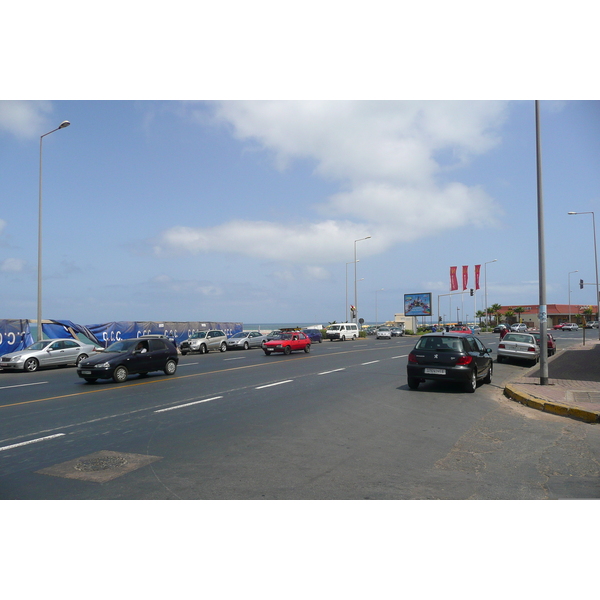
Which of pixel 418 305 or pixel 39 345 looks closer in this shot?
pixel 39 345

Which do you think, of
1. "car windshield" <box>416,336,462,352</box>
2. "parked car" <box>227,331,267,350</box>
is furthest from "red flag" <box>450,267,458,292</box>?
"car windshield" <box>416,336,462,352</box>

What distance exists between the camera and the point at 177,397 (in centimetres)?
1256

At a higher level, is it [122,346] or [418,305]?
[418,305]

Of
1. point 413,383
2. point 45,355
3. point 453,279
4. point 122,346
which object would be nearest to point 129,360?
point 122,346

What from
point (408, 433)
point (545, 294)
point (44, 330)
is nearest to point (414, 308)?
point (44, 330)

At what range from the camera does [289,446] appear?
7.54m

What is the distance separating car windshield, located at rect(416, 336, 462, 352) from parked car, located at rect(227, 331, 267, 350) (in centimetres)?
2744

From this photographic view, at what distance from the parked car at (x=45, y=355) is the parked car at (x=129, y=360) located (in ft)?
17.0

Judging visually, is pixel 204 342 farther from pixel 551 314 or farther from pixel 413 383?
pixel 551 314

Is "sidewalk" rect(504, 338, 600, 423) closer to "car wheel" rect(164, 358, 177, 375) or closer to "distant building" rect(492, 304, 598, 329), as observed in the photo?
"car wheel" rect(164, 358, 177, 375)

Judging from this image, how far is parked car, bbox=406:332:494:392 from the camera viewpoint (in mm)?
13219

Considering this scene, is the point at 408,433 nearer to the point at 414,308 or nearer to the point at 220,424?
the point at 220,424

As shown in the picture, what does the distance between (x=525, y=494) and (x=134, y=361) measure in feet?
45.8

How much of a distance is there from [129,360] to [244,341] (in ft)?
77.9
